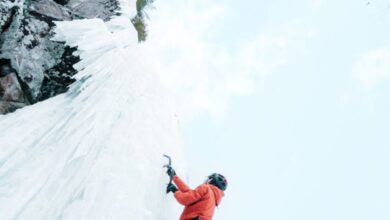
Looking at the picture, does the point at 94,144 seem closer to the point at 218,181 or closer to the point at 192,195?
the point at 192,195

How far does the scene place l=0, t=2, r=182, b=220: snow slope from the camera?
5.59 metres

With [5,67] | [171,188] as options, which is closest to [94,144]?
[171,188]

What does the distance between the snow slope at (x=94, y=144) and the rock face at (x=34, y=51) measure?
28 centimetres

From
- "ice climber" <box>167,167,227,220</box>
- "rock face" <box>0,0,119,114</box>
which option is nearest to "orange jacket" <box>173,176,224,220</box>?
"ice climber" <box>167,167,227,220</box>

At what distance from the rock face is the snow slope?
28 centimetres

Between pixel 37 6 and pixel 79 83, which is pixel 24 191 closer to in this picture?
pixel 79 83

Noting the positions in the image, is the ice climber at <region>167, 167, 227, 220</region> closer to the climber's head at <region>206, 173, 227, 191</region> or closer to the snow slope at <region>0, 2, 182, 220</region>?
the climber's head at <region>206, 173, 227, 191</region>

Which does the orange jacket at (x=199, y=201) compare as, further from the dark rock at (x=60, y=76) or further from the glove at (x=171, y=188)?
the dark rock at (x=60, y=76)

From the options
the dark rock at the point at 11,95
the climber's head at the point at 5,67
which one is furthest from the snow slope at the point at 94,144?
the climber's head at the point at 5,67

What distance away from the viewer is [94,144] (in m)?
6.46

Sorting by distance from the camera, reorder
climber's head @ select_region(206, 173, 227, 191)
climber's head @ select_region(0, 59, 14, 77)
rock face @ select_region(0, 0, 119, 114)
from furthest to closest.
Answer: rock face @ select_region(0, 0, 119, 114) < climber's head @ select_region(0, 59, 14, 77) < climber's head @ select_region(206, 173, 227, 191)

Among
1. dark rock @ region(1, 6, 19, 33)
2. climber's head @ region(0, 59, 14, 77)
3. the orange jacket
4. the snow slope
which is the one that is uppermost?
dark rock @ region(1, 6, 19, 33)

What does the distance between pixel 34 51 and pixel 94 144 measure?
2479mm

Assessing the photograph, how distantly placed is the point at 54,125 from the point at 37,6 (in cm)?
270
